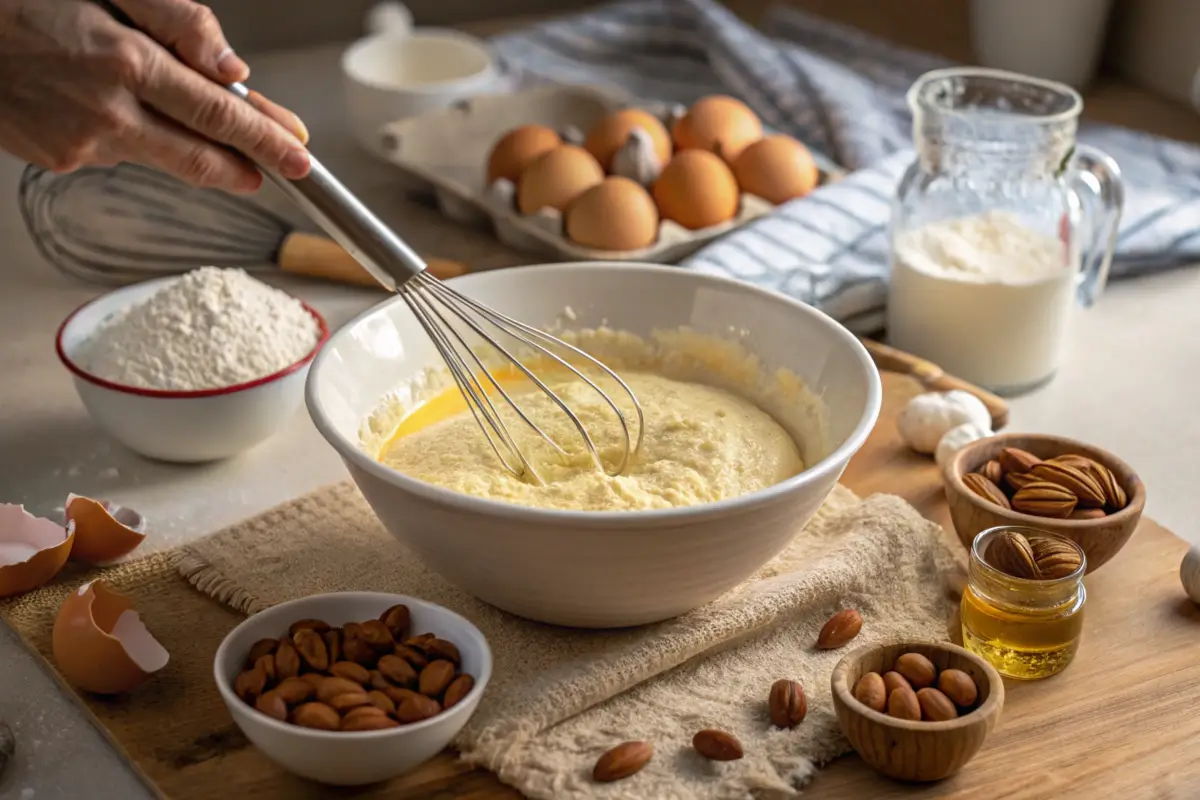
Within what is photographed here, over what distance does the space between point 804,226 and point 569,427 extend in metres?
0.64

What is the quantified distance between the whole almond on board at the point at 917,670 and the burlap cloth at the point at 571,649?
63 millimetres

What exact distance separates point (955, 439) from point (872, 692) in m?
0.39

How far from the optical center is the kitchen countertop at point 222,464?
0.94m

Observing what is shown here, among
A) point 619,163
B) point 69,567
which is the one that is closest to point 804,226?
point 619,163

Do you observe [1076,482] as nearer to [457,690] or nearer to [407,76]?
[457,690]

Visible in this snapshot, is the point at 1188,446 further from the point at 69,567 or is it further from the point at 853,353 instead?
the point at 69,567

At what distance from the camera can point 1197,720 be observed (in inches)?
36.4

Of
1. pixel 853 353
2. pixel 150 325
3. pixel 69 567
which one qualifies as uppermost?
pixel 853 353

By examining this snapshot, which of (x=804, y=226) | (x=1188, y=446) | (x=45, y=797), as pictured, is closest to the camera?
(x=45, y=797)

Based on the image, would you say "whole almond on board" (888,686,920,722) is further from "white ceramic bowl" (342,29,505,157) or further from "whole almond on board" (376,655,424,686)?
"white ceramic bowl" (342,29,505,157)

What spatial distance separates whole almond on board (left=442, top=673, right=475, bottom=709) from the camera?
2.77 ft

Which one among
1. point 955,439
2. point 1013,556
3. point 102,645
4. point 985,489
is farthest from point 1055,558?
point 102,645

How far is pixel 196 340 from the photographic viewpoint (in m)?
1.23

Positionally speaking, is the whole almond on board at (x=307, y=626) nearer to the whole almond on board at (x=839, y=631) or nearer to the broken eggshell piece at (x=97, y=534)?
the broken eggshell piece at (x=97, y=534)
